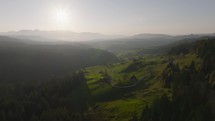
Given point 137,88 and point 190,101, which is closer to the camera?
point 190,101

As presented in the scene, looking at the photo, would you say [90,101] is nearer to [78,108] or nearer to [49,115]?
[78,108]

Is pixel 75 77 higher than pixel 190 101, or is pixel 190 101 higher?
pixel 190 101

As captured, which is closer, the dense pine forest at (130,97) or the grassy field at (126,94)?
the dense pine forest at (130,97)

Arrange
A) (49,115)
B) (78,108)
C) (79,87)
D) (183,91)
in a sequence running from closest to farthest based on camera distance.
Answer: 1. (183,91)
2. (49,115)
3. (78,108)
4. (79,87)

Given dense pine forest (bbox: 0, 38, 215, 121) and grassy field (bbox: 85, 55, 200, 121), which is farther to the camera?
grassy field (bbox: 85, 55, 200, 121)

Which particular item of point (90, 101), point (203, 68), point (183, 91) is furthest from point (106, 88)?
point (183, 91)

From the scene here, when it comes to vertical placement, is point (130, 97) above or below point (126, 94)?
above

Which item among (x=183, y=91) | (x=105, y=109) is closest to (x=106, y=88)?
(x=105, y=109)

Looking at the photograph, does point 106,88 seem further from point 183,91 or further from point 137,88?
point 183,91

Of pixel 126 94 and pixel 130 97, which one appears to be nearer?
pixel 130 97

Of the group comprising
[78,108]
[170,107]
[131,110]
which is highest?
[170,107]

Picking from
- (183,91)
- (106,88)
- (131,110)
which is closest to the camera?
(183,91)
